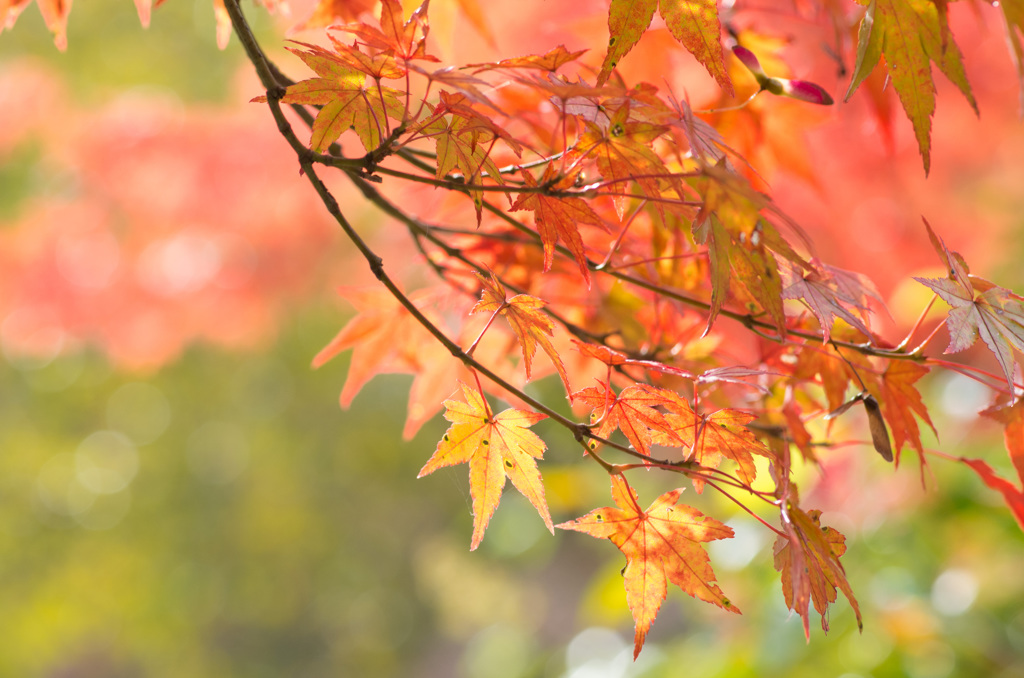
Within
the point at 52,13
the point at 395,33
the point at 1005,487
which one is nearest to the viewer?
the point at 395,33

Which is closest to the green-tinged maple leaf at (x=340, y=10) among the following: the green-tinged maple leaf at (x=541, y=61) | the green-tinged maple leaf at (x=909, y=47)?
the green-tinged maple leaf at (x=541, y=61)

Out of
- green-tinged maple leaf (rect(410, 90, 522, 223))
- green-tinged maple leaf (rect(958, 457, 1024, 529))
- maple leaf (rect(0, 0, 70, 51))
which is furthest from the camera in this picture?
maple leaf (rect(0, 0, 70, 51))

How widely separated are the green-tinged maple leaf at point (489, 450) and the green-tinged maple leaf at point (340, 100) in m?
0.15

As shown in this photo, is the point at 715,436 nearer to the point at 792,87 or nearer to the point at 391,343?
the point at 792,87

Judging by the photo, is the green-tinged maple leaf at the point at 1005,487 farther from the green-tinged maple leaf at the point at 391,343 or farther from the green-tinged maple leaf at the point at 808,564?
the green-tinged maple leaf at the point at 391,343

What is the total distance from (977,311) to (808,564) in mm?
159

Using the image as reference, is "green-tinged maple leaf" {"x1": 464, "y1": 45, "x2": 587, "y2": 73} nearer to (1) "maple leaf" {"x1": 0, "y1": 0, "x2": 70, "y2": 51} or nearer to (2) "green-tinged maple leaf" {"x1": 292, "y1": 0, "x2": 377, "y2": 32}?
(2) "green-tinged maple leaf" {"x1": 292, "y1": 0, "x2": 377, "y2": 32}

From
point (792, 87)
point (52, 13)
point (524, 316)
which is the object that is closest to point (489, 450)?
point (524, 316)

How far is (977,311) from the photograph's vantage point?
38cm

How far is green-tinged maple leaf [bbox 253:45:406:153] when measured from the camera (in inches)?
14.3

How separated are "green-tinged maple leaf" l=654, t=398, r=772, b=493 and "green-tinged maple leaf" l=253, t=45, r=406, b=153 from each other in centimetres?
21

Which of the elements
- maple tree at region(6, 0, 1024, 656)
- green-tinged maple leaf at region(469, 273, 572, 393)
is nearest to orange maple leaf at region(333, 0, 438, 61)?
maple tree at region(6, 0, 1024, 656)

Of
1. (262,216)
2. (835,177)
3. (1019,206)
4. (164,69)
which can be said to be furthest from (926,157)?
(164,69)

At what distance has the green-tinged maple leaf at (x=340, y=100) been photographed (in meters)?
0.36
